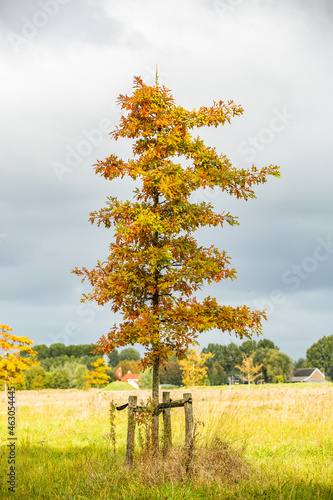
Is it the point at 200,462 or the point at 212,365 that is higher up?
the point at 200,462

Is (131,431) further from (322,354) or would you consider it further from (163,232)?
(322,354)

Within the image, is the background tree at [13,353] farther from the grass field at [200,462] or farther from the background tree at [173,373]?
the background tree at [173,373]

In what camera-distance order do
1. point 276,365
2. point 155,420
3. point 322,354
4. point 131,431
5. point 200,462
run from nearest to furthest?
point 200,462 < point 131,431 < point 155,420 < point 276,365 < point 322,354

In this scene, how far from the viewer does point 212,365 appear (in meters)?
100

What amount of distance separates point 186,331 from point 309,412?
8.01 meters

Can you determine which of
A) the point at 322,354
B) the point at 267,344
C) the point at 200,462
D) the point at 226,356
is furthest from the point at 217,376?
the point at 200,462

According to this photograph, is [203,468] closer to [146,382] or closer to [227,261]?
[227,261]

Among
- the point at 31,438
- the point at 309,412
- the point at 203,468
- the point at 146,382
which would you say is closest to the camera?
the point at 203,468

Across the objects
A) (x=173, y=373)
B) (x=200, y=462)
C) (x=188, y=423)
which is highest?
(x=188, y=423)

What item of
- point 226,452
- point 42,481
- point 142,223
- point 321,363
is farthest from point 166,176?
point 321,363

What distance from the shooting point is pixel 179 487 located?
678 centimetres

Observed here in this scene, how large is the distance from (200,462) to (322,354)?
11491cm

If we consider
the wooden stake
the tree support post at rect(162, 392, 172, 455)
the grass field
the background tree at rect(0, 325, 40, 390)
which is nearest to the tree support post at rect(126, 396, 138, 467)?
the grass field

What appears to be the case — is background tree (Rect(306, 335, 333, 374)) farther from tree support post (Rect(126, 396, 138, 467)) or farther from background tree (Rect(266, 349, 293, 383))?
tree support post (Rect(126, 396, 138, 467))
